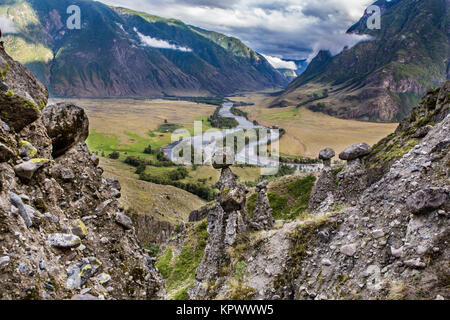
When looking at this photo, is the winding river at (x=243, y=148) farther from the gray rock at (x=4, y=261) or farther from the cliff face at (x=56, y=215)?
the gray rock at (x=4, y=261)

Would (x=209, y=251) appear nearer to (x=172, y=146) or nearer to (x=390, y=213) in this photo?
(x=390, y=213)

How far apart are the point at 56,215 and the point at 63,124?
4.46 meters

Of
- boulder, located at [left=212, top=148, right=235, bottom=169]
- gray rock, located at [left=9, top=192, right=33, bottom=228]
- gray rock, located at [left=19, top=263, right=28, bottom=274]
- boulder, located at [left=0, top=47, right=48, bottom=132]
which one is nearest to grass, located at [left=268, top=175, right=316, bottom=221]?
boulder, located at [left=212, top=148, right=235, bottom=169]

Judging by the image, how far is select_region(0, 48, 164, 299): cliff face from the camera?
604 cm

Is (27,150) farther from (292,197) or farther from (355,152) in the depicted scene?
(292,197)

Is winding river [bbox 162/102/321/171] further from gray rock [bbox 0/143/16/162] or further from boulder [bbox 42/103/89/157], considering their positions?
gray rock [bbox 0/143/16/162]

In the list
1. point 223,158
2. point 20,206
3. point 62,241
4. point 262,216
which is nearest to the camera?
point 20,206

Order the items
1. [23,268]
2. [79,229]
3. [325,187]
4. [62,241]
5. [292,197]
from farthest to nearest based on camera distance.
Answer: [292,197]
[325,187]
[79,229]
[62,241]
[23,268]

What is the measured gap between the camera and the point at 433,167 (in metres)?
12.0

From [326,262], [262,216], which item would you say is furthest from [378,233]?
[262,216]

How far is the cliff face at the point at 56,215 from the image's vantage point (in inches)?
238

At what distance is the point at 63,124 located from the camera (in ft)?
36.1

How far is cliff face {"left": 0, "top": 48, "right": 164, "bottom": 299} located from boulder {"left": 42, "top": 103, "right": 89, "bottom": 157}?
4 cm
